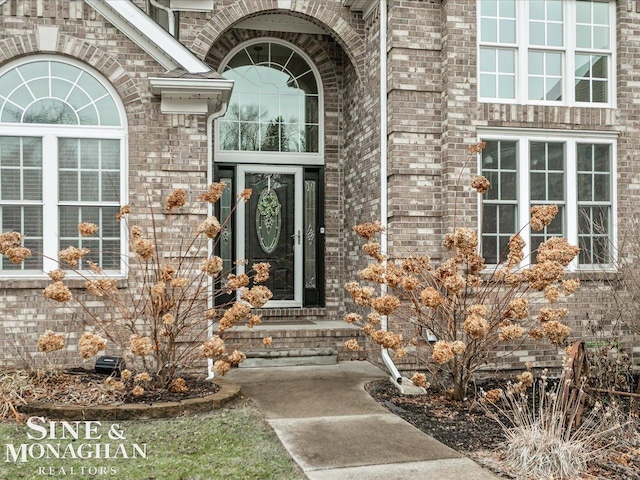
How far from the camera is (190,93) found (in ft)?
25.5

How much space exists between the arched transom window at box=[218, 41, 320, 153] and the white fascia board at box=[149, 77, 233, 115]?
2.04 metres

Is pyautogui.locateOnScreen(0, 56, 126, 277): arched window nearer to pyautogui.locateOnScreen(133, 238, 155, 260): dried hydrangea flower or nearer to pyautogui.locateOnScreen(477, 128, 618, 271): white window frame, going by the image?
pyautogui.locateOnScreen(133, 238, 155, 260): dried hydrangea flower

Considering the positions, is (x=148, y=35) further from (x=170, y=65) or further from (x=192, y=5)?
(x=192, y=5)

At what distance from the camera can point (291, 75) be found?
10375 mm

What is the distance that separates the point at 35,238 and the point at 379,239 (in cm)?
423

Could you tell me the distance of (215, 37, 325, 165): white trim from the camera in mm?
10156

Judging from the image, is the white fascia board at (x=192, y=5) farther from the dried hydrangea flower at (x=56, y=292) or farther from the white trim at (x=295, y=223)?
the dried hydrangea flower at (x=56, y=292)

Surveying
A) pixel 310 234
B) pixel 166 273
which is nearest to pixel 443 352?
pixel 166 273

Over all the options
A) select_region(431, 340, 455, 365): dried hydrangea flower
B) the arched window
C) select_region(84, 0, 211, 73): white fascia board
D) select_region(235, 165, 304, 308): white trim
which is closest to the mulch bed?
select_region(431, 340, 455, 365): dried hydrangea flower

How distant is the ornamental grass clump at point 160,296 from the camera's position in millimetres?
6184

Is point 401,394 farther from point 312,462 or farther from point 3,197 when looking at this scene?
point 3,197

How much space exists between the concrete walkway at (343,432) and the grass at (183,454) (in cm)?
20

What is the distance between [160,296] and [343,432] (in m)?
2.25

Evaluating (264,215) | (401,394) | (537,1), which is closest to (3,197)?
(264,215)
